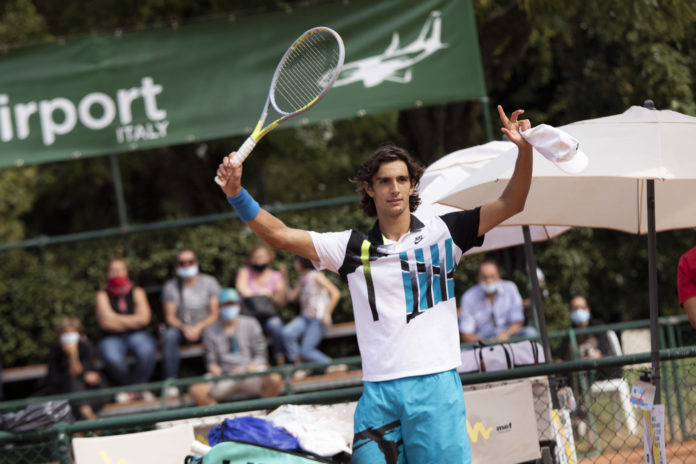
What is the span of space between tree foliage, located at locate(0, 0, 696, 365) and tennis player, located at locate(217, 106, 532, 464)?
6.58 meters

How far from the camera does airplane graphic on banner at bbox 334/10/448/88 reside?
10.7 metres

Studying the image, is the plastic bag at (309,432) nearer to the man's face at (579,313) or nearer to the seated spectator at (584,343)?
the seated spectator at (584,343)

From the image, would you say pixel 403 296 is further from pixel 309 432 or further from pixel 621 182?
pixel 621 182

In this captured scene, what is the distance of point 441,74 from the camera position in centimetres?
→ 1072

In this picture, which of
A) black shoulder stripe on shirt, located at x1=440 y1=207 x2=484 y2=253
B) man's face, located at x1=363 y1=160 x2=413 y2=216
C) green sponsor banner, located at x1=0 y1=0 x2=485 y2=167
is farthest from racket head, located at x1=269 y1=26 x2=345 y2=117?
green sponsor banner, located at x1=0 y1=0 x2=485 y2=167

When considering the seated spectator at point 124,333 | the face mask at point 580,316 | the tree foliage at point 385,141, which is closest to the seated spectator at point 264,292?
the tree foliage at point 385,141

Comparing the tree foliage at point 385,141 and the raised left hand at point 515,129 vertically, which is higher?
the tree foliage at point 385,141

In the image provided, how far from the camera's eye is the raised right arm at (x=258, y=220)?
4.25 meters

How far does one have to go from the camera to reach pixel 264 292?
11.1 meters

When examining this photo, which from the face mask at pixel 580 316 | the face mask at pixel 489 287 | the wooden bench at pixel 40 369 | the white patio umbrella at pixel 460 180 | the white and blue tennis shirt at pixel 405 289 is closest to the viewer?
the white and blue tennis shirt at pixel 405 289

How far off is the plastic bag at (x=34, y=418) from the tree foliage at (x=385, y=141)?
563cm

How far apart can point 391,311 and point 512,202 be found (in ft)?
2.42

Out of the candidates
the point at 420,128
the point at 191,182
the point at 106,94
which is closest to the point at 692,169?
the point at 106,94

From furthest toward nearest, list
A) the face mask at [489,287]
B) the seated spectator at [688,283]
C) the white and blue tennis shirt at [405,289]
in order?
the face mask at [489,287]
the seated spectator at [688,283]
the white and blue tennis shirt at [405,289]
